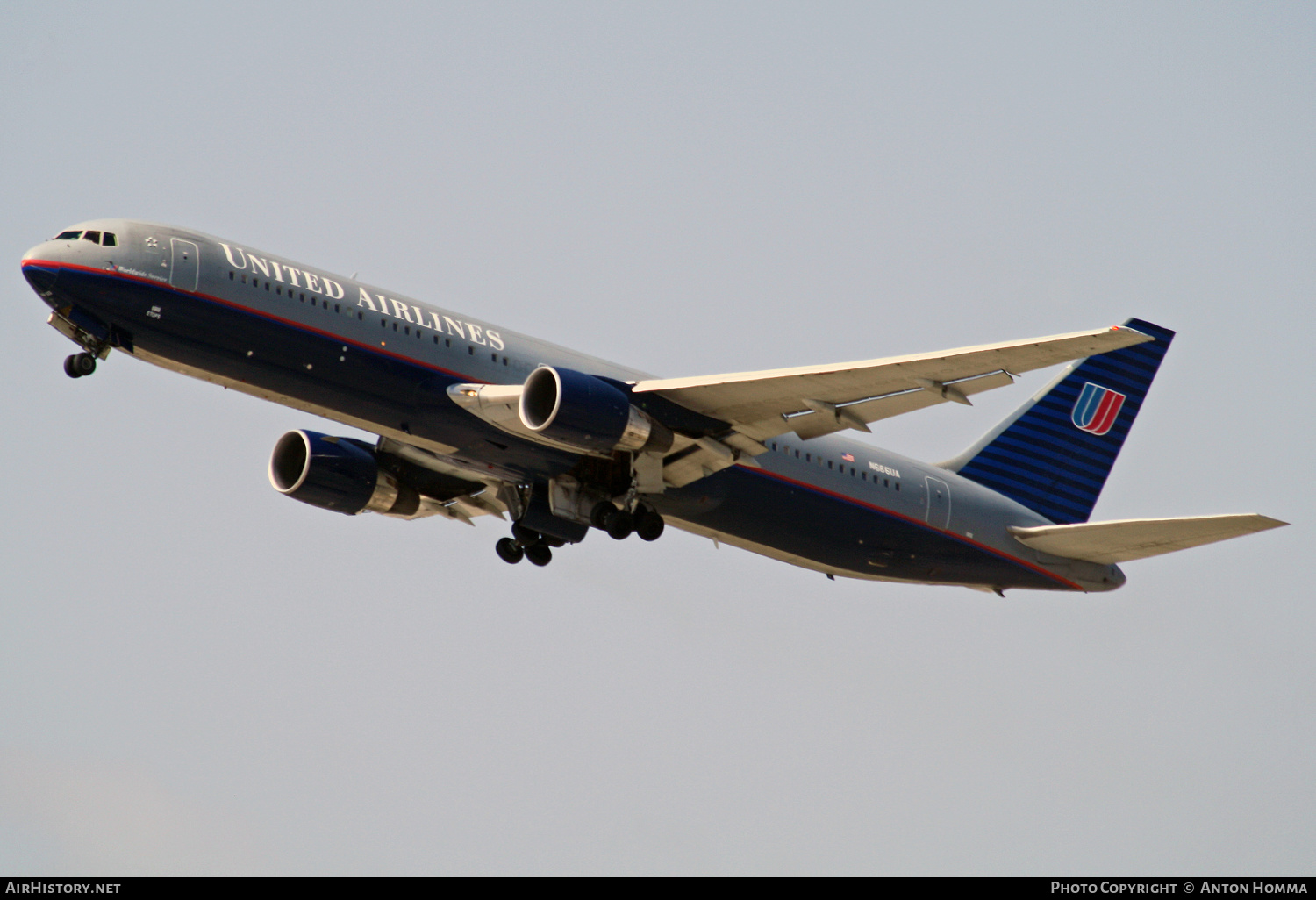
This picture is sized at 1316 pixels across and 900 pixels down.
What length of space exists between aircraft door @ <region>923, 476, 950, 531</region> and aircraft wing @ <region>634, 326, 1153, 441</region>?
5.13m

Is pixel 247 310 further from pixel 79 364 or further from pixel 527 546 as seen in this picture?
pixel 527 546

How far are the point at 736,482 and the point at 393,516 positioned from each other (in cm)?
895

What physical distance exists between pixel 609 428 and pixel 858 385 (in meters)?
4.97

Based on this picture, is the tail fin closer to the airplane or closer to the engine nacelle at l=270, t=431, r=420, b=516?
the airplane

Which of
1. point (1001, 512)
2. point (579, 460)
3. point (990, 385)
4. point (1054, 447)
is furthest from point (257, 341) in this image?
point (1054, 447)

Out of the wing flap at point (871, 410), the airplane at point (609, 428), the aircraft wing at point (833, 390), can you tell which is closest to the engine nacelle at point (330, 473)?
the airplane at point (609, 428)

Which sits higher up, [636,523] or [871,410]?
[871,410]

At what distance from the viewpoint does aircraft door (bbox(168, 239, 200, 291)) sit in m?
27.7

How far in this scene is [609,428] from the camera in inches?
1158

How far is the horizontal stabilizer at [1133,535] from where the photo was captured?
101 feet

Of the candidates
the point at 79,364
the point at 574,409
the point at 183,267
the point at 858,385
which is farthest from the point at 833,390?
the point at 79,364

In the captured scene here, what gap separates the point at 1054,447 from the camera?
3866cm
